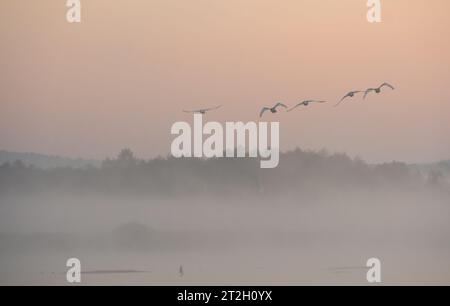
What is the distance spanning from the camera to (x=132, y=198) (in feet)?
33.4

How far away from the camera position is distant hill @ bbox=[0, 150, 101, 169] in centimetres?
1018

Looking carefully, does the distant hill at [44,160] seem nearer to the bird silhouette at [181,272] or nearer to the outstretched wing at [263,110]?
the bird silhouette at [181,272]

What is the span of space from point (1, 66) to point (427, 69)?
2.51m

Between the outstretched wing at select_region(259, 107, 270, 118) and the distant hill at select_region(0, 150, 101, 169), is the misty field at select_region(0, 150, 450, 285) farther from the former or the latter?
the outstretched wing at select_region(259, 107, 270, 118)

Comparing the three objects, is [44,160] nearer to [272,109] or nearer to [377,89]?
[272,109]

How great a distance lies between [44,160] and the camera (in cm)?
1019

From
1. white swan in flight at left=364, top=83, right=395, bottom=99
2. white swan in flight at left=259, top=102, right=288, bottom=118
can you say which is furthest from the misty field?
white swan in flight at left=364, top=83, right=395, bottom=99

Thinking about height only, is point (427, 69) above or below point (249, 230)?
above

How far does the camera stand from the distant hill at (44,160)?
33.4 feet

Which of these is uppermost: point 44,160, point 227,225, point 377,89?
point 377,89

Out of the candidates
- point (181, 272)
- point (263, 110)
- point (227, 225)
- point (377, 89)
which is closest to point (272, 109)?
point (263, 110)

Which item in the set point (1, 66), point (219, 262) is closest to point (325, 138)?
point (219, 262)

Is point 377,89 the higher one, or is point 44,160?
point 377,89

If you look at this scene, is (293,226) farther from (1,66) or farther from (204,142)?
(1,66)
